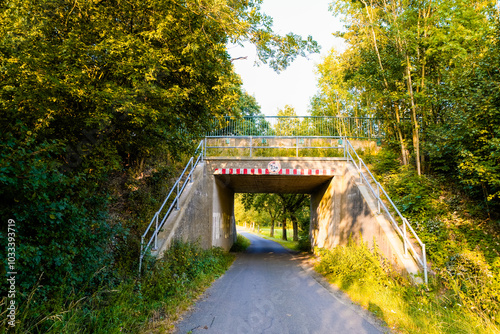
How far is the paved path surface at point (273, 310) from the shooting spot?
15.6ft

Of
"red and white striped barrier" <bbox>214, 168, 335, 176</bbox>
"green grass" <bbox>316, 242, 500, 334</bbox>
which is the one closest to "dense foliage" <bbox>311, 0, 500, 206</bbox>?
"green grass" <bbox>316, 242, 500, 334</bbox>

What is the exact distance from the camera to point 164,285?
602cm

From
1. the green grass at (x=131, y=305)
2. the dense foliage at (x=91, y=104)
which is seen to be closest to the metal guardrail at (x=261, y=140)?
the dense foliage at (x=91, y=104)

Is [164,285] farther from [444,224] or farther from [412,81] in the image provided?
[412,81]

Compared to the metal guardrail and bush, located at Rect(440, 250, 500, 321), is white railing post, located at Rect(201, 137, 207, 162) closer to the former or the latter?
the metal guardrail

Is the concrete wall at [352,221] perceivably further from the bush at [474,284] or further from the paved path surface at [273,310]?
the paved path surface at [273,310]

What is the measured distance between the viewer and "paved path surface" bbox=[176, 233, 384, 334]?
4746 millimetres

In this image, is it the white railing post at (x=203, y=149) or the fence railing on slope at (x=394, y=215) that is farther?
the white railing post at (x=203, y=149)

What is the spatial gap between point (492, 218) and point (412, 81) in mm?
5375

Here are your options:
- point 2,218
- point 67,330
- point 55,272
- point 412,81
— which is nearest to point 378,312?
point 67,330

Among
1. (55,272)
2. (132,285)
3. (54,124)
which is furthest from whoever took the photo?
(54,124)

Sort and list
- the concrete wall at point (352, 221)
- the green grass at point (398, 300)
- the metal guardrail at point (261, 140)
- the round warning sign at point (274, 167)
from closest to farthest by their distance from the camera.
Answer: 1. the green grass at point (398, 300)
2. the concrete wall at point (352, 221)
3. the round warning sign at point (274, 167)
4. the metal guardrail at point (261, 140)

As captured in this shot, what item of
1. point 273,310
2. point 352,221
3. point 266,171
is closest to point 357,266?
point 352,221

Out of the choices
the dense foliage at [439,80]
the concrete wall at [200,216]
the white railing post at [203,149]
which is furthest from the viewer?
the white railing post at [203,149]
